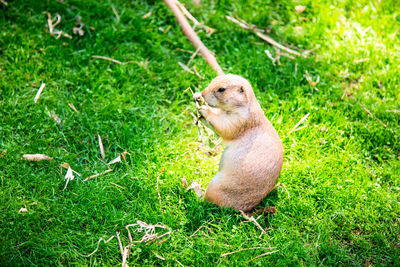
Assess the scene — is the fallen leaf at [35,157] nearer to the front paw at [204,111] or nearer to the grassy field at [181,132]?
the grassy field at [181,132]

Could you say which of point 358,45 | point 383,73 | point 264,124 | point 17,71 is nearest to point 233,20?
point 358,45

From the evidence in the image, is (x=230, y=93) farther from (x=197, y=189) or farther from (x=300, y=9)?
(x=300, y=9)

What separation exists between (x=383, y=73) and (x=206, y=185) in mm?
2567

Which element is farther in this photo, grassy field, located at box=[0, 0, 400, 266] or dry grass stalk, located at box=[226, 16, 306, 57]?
dry grass stalk, located at box=[226, 16, 306, 57]

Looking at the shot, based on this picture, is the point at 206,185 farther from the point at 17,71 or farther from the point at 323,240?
the point at 17,71

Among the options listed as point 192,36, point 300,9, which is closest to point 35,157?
point 192,36

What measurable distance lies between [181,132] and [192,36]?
1395mm

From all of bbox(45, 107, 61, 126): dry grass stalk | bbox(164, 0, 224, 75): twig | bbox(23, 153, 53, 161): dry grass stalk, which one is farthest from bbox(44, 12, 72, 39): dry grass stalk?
bbox(23, 153, 53, 161): dry grass stalk

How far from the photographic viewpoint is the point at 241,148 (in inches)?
124

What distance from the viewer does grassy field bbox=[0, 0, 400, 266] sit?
Answer: 10.2ft

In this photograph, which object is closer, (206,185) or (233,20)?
(206,185)

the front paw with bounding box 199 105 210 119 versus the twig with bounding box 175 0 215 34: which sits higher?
the twig with bounding box 175 0 215 34

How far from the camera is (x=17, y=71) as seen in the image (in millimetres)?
4203

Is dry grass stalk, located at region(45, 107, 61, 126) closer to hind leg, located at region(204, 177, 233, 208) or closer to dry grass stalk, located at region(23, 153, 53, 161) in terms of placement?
dry grass stalk, located at region(23, 153, 53, 161)
